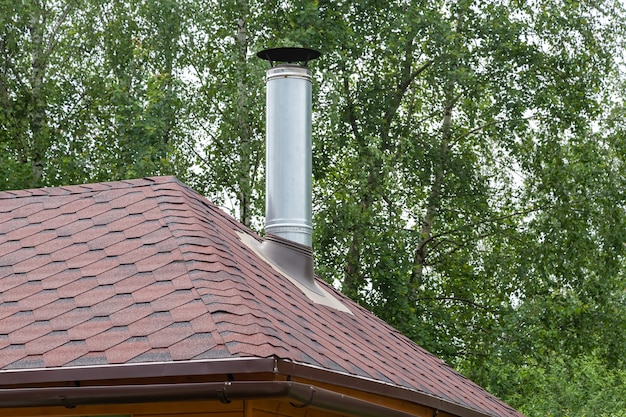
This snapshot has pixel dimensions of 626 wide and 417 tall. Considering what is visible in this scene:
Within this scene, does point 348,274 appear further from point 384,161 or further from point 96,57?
point 96,57

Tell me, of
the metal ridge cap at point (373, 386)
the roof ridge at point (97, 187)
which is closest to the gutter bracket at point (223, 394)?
the metal ridge cap at point (373, 386)

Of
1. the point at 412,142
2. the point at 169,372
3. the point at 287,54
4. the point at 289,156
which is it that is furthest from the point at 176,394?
the point at 412,142

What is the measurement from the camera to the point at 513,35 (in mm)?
20469

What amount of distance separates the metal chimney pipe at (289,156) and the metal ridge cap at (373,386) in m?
2.02

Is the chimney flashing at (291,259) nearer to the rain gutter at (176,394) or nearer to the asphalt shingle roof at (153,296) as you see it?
the asphalt shingle roof at (153,296)

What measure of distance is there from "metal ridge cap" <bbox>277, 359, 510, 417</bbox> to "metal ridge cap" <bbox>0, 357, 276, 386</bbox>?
Result: 0.16 metres

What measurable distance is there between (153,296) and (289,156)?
10.5 feet

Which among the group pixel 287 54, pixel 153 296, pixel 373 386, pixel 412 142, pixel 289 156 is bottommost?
pixel 373 386

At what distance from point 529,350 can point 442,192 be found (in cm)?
348

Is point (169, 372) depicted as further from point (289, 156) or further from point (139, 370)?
point (289, 156)

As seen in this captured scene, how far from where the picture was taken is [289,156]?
9.82m

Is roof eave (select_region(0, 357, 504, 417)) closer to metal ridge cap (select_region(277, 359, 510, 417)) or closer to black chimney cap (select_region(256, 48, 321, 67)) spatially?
metal ridge cap (select_region(277, 359, 510, 417))

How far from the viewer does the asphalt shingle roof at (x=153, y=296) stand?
6246mm

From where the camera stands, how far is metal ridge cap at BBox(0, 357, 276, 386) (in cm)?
573
